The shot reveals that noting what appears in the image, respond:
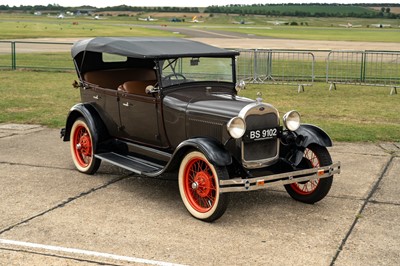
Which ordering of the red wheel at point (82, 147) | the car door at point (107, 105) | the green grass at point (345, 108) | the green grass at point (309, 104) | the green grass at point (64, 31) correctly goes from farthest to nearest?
1. the green grass at point (64, 31)
2. the green grass at point (309, 104)
3. the green grass at point (345, 108)
4. the red wheel at point (82, 147)
5. the car door at point (107, 105)

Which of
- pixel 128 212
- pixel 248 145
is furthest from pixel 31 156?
pixel 248 145

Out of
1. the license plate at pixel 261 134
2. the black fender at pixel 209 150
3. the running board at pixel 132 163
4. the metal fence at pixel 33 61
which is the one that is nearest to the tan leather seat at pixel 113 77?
the running board at pixel 132 163

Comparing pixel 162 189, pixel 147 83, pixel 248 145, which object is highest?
pixel 147 83

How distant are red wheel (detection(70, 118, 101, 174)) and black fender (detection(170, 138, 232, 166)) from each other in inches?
68.8

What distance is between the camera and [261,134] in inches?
207

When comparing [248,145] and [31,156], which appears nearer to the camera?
[248,145]

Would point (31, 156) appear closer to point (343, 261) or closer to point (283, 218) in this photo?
point (283, 218)

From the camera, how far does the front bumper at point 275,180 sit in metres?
4.82

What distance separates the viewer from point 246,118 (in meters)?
5.14

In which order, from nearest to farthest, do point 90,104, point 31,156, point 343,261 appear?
point 343,261
point 90,104
point 31,156

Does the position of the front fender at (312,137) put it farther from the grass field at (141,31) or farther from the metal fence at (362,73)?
the grass field at (141,31)

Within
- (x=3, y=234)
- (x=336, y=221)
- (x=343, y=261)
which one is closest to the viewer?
(x=343, y=261)

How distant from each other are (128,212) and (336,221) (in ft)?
6.51

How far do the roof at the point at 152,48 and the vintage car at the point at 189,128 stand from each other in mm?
12
